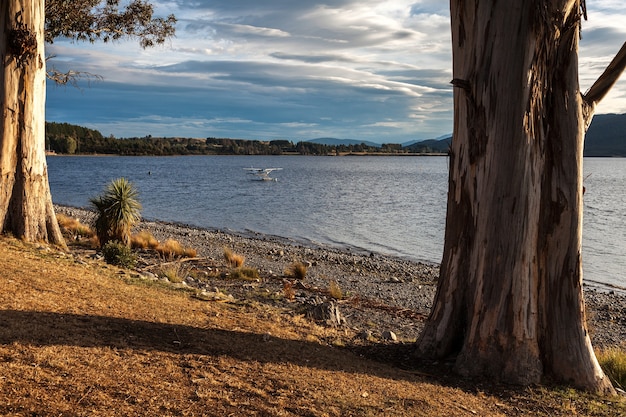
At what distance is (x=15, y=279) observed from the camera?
7.31m

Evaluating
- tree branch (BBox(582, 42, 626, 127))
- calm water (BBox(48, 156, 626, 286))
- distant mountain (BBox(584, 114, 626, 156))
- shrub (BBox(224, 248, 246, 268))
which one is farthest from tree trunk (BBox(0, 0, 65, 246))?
distant mountain (BBox(584, 114, 626, 156))

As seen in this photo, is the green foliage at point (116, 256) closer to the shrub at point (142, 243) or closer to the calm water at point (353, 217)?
the shrub at point (142, 243)

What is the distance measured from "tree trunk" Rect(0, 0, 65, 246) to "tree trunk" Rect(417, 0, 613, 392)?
8.31 metres

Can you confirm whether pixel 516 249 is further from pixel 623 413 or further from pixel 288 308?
pixel 288 308

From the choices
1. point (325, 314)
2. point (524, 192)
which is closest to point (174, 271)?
point (325, 314)

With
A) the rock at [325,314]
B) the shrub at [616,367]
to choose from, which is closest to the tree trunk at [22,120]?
the rock at [325,314]

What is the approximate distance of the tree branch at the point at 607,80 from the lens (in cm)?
608

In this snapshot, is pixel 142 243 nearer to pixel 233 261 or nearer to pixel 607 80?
pixel 233 261

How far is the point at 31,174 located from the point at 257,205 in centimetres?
3032

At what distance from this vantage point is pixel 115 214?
575 inches

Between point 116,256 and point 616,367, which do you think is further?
point 116,256

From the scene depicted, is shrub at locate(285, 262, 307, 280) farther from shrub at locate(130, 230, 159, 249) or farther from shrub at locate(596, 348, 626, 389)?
shrub at locate(596, 348, 626, 389)

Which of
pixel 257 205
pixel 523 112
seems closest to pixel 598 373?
pixel 523 112

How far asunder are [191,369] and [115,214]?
10498 mm
